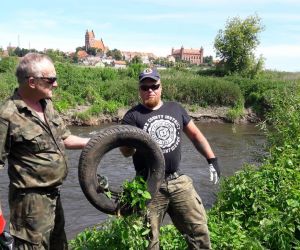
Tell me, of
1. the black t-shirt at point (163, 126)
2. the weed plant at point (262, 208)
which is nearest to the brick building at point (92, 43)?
→ the weed plant at point (262, 208)

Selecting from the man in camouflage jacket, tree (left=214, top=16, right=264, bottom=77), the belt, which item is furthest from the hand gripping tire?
tree (left=214, top=16, right=264, bottom=77)

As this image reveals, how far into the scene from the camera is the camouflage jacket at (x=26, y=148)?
3.32m

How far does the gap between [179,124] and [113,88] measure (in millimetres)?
23143

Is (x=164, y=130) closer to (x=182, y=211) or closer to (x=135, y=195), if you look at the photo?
(x=135, y=195)

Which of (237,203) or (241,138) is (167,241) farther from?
(241,138)

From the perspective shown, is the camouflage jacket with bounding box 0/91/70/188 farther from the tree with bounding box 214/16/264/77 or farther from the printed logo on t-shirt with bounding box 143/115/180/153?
the tree with bounding box 214/16/264/77

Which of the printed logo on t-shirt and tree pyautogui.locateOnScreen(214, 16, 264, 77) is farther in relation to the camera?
tree pyautogui.locateOnScreen(214, 16, 264, 77)

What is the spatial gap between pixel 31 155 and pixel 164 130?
1373mm

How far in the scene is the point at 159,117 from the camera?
13.7ft

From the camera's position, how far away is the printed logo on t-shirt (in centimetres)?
418

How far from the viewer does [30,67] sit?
343cm

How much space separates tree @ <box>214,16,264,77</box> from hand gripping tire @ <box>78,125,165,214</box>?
123 feet

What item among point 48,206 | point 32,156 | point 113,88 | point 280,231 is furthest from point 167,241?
point 113,88

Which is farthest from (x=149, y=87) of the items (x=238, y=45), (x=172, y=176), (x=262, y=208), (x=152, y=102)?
(x=238, y=45)
